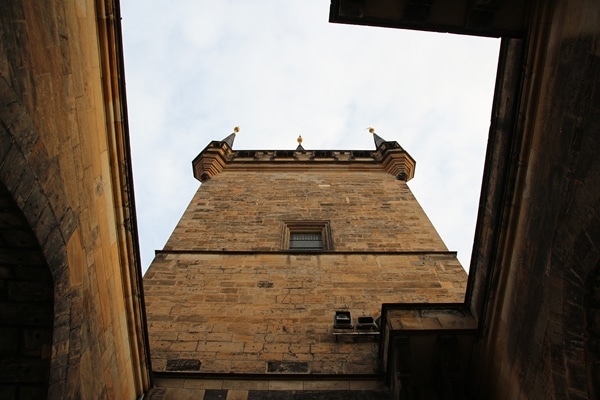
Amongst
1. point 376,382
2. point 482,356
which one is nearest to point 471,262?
point 482,356

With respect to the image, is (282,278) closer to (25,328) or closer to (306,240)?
(306,240)

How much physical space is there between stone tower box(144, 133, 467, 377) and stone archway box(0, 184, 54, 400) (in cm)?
268

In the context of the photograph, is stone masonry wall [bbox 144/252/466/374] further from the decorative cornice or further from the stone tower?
the decorative cornice

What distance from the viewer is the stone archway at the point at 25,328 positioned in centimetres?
314

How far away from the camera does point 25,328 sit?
326 cm

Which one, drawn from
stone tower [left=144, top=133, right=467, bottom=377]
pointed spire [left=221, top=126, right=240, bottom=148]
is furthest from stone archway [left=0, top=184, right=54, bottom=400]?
pointed spire [left=221, top=126, right=240, bottom=148]

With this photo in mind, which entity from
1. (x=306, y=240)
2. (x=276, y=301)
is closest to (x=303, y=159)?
(x=306, y=240)

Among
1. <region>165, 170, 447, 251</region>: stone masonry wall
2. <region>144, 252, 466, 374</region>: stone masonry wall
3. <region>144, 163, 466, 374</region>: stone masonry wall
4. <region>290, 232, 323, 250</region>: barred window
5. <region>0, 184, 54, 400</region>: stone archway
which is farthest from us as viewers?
<region>290, 232, 323, 250</region>: barred window

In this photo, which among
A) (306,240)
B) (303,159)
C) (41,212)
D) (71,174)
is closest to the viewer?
(41,212)

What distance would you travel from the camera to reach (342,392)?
541 cm

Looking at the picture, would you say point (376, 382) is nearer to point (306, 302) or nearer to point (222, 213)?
point (306, 302)

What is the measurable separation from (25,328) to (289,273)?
5365 mm

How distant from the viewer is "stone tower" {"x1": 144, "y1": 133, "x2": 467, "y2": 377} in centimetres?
624

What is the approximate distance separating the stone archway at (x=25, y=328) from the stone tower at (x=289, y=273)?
268 cm
